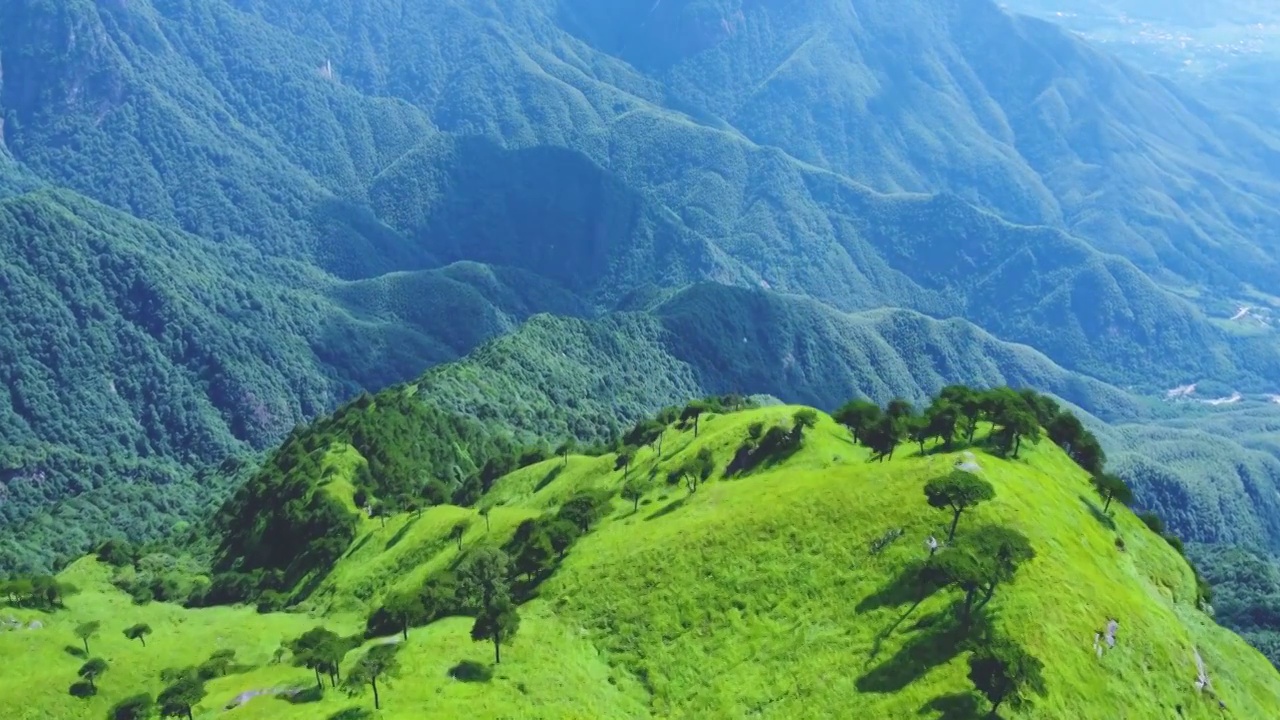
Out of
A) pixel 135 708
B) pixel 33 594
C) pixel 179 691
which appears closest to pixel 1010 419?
pixel 179 691

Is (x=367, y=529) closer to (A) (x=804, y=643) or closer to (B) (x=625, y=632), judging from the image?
(B) (x=625, y=632)

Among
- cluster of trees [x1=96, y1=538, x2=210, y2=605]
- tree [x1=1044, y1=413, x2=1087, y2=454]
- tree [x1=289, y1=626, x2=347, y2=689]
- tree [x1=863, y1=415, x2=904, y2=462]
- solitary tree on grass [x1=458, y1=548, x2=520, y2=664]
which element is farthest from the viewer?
cluster of trees [x1=96, y1=538, x2=210, y2=605]

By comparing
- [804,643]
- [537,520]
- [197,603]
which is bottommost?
[197,603]

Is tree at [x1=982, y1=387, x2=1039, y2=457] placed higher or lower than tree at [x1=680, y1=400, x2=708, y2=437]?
higher

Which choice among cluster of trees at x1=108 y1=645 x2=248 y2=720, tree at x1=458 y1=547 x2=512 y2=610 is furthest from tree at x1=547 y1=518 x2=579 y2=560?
cluster of trees at x1=108 y1=645 x2=248 y2=720

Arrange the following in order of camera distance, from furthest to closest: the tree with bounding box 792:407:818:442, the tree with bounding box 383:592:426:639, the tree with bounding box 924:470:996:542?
1. the tree with bounding box 792:407:818:442
2. the tree with bounding box 383:592:426:639
3. the tree with bounding box 924:470:996:542

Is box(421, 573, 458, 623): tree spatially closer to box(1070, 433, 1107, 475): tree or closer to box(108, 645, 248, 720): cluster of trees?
box(108, 645, 248, 720): cluster of trees

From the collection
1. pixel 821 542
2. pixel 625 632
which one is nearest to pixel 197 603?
pixel 625 632

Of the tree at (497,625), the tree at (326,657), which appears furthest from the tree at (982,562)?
the tree at (326,657)
